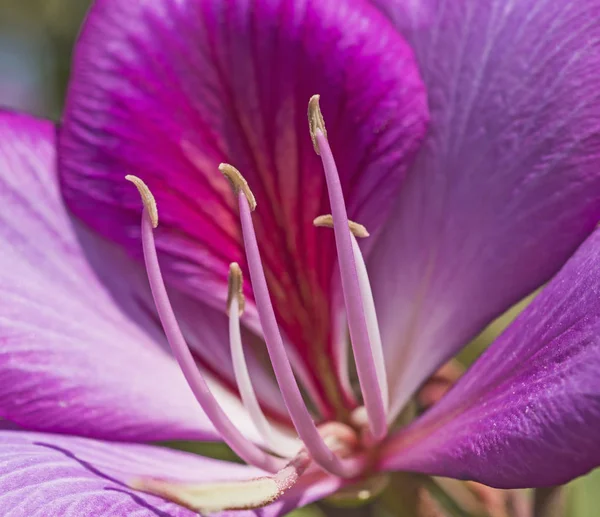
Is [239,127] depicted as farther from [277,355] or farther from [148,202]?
[277,355]

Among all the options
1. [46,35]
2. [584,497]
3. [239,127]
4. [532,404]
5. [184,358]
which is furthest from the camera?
[46,35]

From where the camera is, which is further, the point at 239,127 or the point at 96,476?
the point at 239,127

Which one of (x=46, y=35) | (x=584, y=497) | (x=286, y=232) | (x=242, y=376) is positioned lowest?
(x=584, y=497)

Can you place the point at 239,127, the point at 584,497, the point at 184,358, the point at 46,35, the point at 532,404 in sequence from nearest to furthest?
1. the point at 532,404
2. the point at 184,358
3. the point at 239,127
4. the point at 584,497
5. the point at 46,35

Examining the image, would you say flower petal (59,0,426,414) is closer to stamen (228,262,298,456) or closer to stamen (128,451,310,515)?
stamen (228,262,298,456)

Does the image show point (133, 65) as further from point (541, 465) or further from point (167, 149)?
point (541, 465)

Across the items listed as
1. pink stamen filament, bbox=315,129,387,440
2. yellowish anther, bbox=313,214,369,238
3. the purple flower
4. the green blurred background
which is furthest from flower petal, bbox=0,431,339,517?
the green blurred background

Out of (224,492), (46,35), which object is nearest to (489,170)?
(224,492)
